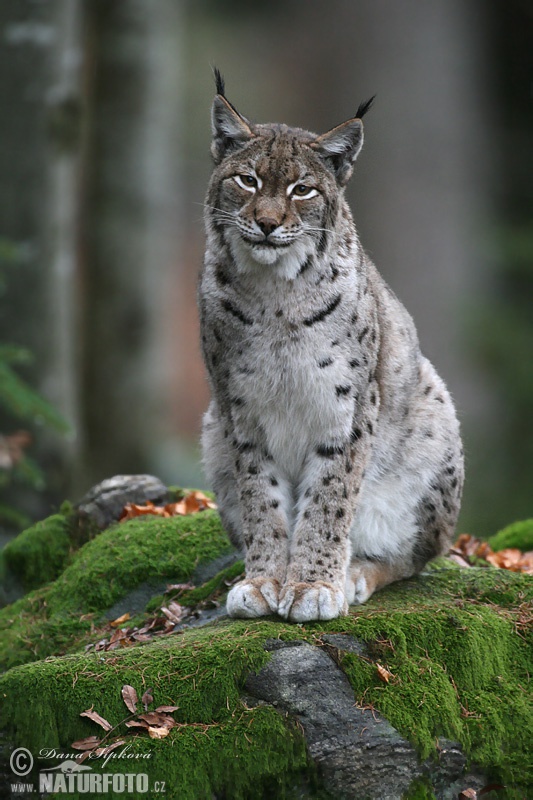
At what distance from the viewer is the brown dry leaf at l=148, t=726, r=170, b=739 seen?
4.52 meters

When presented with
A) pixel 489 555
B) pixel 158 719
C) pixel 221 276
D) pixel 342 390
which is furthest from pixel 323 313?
pixel 489 555

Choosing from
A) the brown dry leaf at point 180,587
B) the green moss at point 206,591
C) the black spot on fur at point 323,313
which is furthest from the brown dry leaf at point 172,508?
the black spot on fur at point 323,313

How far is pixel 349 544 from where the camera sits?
5602mm

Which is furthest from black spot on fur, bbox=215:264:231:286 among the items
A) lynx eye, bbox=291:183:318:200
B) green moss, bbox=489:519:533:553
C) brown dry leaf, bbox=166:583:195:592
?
green moss, bbox=489:519:533:553

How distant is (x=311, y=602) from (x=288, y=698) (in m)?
0.56

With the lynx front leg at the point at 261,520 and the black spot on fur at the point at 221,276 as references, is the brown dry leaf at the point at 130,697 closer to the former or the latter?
the lynx front leg at the point at 261,520

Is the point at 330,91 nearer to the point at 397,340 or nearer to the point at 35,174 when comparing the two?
the point at 35,174

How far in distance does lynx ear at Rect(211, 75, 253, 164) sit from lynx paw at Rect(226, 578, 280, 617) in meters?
2.14

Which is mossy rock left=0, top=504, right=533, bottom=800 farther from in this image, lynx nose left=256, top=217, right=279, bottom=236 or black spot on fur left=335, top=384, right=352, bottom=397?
lynx nose left=256, top=217, right=279, bottom=236

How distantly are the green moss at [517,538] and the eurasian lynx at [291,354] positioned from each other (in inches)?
100

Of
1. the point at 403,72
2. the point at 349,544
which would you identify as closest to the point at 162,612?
the point at 349,544

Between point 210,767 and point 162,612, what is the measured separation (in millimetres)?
1758

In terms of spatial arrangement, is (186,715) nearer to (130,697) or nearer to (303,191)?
(130,697)

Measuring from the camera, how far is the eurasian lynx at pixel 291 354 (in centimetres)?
529
